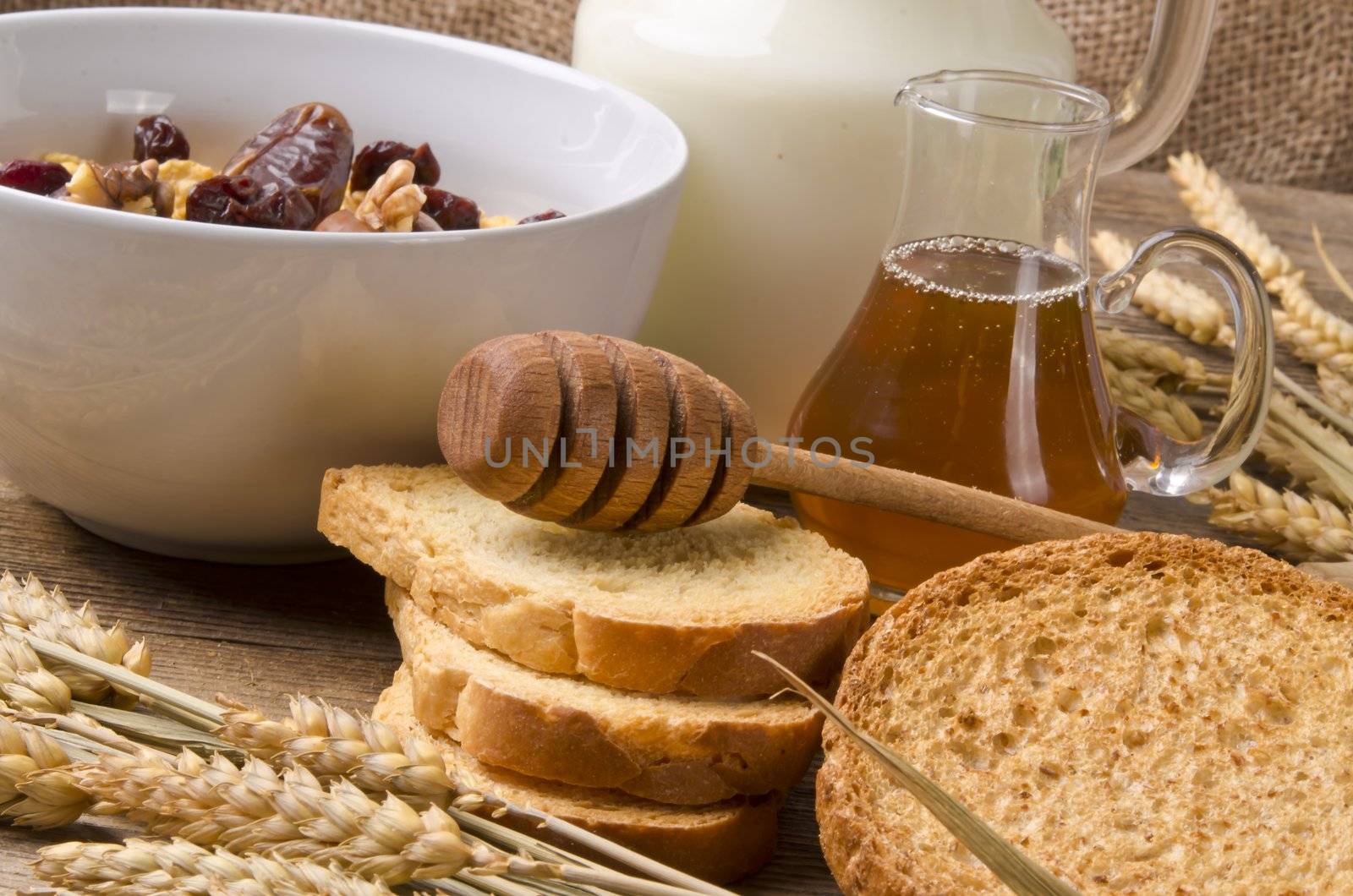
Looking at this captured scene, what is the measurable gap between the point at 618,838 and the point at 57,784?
0.46 m

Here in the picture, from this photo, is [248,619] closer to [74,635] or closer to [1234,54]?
[74,635]

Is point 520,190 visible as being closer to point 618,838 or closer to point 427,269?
point 427,269

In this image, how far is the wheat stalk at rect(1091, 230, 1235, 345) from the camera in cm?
257

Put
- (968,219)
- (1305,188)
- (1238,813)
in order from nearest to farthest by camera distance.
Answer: (1238,813) → (968,219) → (1305,188)

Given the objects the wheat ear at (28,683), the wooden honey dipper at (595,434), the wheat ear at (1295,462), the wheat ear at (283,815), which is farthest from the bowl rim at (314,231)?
the wheat ear at (1295,462)

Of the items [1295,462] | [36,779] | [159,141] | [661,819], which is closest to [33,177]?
[159,141]

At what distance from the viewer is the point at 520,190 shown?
79.4 inches

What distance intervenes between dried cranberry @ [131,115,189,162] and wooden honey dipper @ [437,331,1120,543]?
673 millimetres

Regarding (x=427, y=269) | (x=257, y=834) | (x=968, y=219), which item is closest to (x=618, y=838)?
(x=257, y=834)

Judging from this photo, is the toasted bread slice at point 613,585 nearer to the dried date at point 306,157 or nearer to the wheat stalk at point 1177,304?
the dried date at point 306,157

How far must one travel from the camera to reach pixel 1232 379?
1.75 meters

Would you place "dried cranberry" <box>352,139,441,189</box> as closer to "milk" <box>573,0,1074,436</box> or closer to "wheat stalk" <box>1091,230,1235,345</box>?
→ "milk" <box>573,0,1074,436</box>

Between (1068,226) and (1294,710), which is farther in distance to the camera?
(1068,226)

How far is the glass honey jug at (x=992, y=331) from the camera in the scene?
5.32 ft
